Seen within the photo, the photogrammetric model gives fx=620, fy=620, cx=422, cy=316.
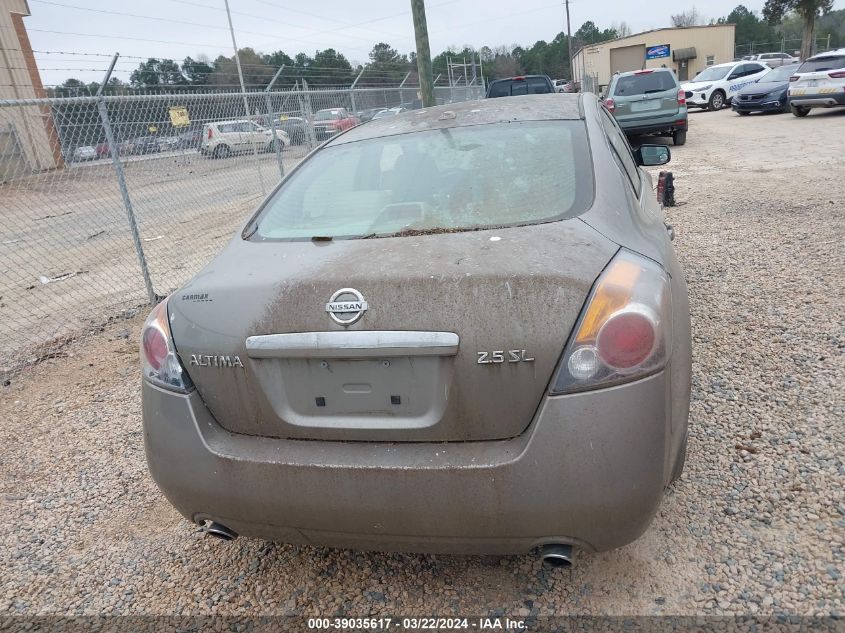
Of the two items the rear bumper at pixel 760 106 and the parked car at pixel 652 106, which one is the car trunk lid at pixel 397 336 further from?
the rear bumper at pixel 760 106

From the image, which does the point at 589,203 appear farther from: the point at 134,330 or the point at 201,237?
the point at 201,237

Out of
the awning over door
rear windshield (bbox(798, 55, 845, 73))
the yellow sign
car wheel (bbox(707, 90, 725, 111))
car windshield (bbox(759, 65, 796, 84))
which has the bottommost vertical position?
car wheel (bbox(707, 90, 725, 111))

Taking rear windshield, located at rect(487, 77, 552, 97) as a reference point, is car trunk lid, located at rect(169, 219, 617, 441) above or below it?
below

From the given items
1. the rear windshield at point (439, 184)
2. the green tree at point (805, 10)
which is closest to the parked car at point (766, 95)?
the rear windshield at point (439, 184)

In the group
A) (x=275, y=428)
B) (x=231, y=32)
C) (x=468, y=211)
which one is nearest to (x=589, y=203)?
(x=468, y=211)

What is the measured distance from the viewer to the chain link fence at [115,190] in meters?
5.67

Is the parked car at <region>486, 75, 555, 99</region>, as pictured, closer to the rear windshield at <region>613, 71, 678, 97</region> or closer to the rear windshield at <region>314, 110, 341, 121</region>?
the rear windshield at <region>613, 71, 678, 97</region>

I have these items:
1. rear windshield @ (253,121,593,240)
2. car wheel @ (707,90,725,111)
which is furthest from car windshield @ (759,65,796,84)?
rear windshield @ (253,121,593,240)

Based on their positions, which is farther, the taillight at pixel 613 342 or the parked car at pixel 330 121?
the parked car at pixel 330 121

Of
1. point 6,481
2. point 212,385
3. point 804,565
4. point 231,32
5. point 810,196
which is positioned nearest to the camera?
point 212,385

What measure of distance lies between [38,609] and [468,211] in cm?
214

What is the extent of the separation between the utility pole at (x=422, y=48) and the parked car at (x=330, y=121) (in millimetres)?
1734

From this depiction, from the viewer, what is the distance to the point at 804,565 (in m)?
2.09

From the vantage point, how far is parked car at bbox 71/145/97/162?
5777 millimetres
